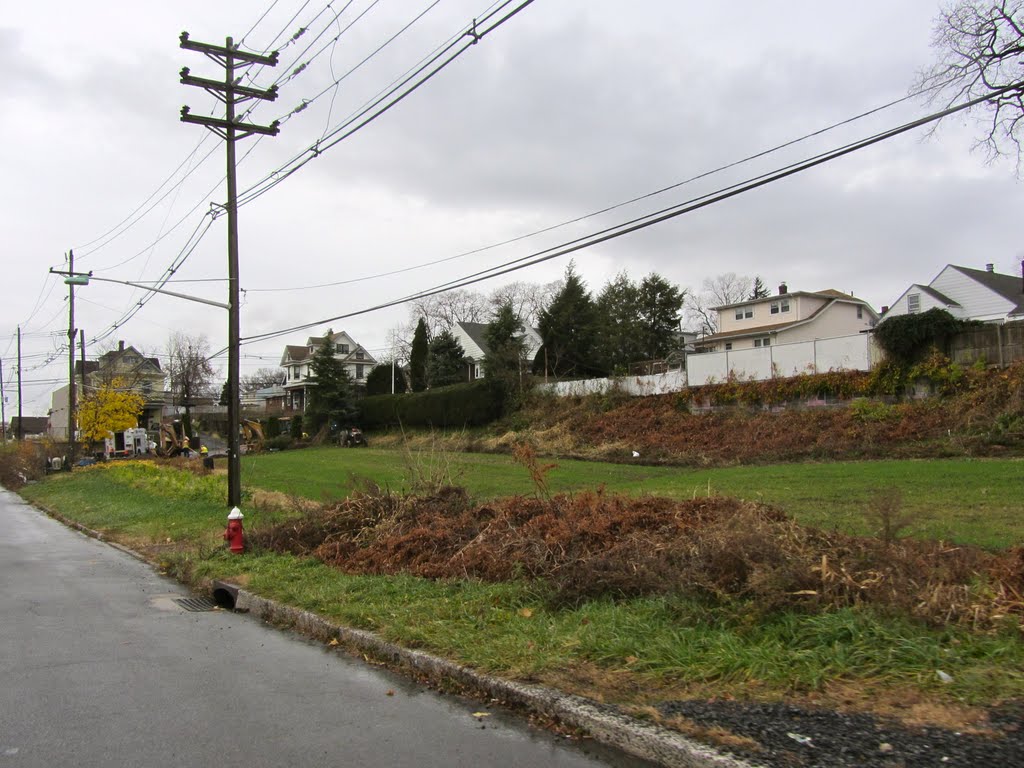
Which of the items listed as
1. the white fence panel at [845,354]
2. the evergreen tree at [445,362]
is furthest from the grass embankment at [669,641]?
the evergreen tree at [445,362]

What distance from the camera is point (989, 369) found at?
24922 millimetres

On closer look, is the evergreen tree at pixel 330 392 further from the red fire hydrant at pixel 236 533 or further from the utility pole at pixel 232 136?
the red fire hydrant at pixel 236 533

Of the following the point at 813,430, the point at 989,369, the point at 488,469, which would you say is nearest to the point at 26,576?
the point at 488,469

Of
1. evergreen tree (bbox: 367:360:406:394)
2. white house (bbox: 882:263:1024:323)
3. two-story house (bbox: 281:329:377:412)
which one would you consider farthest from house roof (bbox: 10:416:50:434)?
white house (bbox: 882:263:1024:323)

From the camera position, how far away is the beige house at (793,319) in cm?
4750

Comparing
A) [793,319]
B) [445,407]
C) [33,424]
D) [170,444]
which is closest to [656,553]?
[445,407]

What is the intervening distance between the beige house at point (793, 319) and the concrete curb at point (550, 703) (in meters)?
41.3

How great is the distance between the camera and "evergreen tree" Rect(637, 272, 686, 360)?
5372 cm

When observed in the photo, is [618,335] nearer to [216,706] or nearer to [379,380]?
[379,380]

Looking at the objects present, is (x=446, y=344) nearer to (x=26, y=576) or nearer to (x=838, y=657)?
(x=26, y=576)

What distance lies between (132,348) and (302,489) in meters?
89.5

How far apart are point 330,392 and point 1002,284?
4138 cm

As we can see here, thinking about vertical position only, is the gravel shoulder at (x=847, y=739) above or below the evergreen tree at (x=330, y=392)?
below

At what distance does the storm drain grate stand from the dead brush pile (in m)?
1.58
